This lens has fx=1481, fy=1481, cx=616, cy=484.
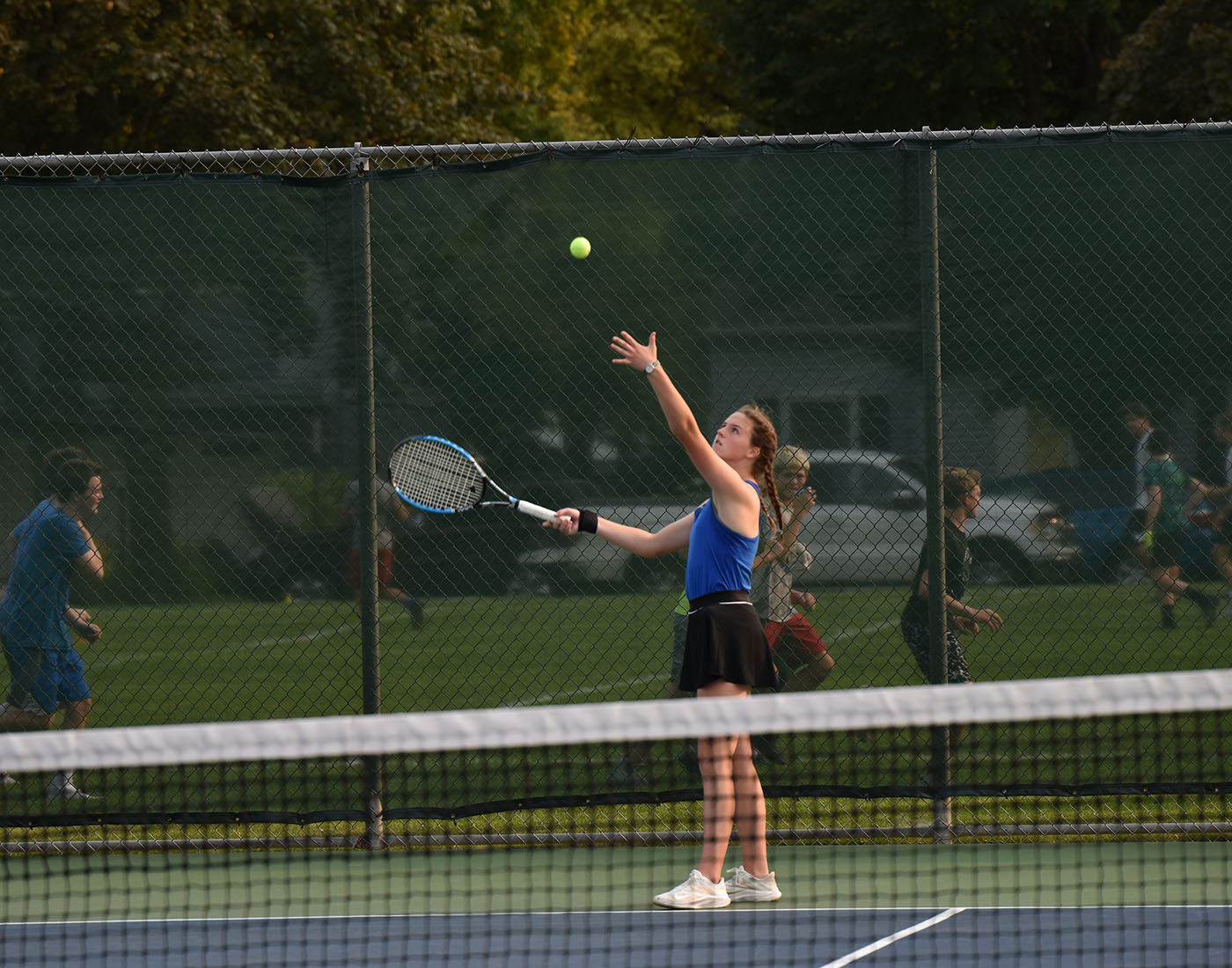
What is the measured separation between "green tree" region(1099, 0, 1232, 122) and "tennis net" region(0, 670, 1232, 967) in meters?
14.8

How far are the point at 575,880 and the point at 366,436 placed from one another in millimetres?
1848

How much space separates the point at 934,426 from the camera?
223 inches

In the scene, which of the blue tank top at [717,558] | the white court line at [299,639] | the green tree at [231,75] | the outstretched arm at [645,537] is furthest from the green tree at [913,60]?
the blue tank top at [717,558]

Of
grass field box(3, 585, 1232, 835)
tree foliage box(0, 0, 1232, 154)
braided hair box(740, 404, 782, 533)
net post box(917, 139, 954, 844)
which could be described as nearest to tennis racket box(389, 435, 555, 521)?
grass field box(3, 585, 1232, 835)

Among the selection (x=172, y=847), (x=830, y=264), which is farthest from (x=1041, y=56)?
(x=172, y=847)

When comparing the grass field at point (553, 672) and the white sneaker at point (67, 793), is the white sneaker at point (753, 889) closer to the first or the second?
the grass field at point (553, 672)

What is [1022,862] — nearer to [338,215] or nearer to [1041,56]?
[338,215]

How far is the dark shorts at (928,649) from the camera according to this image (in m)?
5.67

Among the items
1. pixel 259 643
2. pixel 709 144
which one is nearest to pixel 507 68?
pixel 709 144

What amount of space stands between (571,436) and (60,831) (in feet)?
8.48

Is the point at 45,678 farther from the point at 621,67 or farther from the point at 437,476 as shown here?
the point at 621,67

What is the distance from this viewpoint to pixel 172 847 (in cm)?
569

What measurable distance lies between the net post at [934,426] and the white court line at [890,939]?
2.51 ft

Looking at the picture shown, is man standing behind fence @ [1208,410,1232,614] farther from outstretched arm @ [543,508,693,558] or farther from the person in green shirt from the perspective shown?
outstretched arm @ [543,508,693,558]
